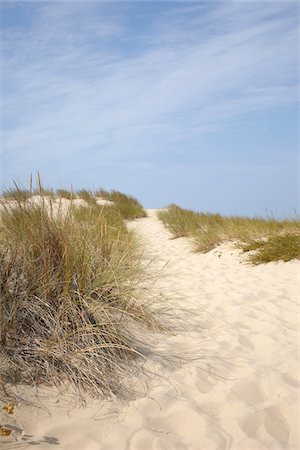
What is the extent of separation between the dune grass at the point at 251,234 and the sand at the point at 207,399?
7.97 ft

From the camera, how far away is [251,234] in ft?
31.0

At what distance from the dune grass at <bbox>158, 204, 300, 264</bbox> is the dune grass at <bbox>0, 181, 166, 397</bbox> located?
4038mm

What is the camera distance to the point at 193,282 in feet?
21.1

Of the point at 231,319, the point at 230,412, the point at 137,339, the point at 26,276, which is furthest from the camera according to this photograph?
the point at 231,319

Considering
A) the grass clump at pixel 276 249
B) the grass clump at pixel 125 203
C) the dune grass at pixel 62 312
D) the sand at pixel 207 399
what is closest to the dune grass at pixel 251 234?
the grass clump at pixel 276 249

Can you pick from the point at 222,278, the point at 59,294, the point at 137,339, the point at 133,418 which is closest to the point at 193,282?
the point at 222,278

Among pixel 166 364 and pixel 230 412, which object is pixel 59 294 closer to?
pixel 166 364

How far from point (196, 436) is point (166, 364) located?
888 millimetres

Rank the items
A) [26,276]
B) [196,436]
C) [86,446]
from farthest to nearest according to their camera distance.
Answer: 1. [26,276]
2. [196,436]
3. [86,446]

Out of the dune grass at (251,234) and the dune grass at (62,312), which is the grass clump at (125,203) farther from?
the dune grass at (62,312)

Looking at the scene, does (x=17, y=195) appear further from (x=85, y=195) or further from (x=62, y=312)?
(x=85, y=195)

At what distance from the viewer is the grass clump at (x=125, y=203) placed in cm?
1742

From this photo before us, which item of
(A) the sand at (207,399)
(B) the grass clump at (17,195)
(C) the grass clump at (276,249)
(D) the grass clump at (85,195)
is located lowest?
(A) the sand at (207,399)

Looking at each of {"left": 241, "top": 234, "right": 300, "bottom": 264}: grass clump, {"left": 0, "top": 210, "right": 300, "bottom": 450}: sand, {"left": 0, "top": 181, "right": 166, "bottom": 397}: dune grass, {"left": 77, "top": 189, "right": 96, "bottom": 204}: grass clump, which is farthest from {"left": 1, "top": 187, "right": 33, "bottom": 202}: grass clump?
{"left": 77, "top": 189, "right": 96, "bottom": 204}: grass clump
